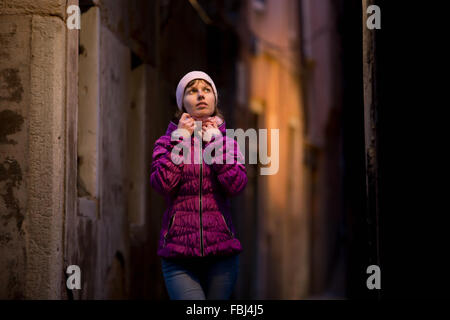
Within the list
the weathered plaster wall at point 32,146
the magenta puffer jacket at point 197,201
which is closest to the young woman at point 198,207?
the magenta puffer jacket at point 197,201

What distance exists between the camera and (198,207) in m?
4.59

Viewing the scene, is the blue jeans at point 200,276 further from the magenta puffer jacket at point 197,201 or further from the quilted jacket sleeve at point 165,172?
the quilted jacket sleeve at point 165,172

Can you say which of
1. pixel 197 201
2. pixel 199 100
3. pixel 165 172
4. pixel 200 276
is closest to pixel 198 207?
pixel 197 201

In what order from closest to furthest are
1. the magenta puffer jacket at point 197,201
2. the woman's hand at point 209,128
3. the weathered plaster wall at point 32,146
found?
the magenta puffer jacket at point 197,201
the woman's hand at point 209,128
the weathered plaster wall at point 32,146

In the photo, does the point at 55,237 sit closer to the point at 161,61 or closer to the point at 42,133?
the point at 42,133

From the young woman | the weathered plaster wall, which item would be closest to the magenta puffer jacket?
the young woman

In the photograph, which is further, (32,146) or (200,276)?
(32,146)

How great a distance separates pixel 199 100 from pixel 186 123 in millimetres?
169

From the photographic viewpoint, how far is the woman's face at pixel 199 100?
4.74m

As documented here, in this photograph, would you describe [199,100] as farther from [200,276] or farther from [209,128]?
[200,276]

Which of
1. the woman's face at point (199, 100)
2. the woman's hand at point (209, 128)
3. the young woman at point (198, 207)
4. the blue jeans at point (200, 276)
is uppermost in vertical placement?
the woman's face at point (199, 100)

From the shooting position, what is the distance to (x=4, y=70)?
515 centimetres

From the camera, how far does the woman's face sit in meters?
4.74

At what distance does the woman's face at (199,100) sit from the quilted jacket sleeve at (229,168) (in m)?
0.20
